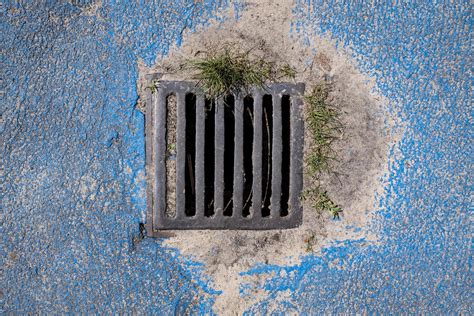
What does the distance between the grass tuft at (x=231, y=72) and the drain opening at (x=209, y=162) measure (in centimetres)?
12

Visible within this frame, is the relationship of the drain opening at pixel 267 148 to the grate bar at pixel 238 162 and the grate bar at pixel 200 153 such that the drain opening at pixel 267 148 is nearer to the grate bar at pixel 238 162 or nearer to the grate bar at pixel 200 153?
the grate bar at pixel 238 162

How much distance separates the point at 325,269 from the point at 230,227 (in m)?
0.46

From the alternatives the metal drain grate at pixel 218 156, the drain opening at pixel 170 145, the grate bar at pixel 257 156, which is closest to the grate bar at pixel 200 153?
the metal drain grate at pixel 218 156

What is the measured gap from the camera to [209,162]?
2.29 metres

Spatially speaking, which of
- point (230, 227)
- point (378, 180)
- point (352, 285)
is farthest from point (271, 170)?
point (352, 285)

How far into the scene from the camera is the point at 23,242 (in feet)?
7.30

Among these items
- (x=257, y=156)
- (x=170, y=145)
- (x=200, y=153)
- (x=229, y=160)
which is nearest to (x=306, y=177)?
(x=257, y=156)

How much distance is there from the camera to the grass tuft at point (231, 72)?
2.18m

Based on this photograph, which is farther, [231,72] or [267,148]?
[267,148]

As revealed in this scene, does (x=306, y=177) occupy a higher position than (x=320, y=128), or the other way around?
(x=320, y=128)

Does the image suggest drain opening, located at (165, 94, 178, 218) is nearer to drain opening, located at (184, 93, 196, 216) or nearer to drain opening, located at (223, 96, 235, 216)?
drain opening, located at (184, 93, 196, 216)

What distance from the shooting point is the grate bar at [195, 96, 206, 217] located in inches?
86.2

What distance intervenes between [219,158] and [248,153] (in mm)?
161

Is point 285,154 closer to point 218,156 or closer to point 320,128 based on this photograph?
point 320,128
